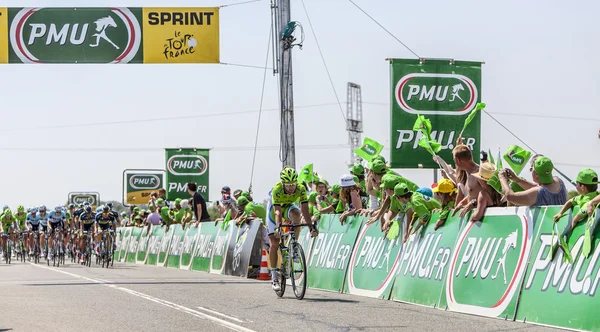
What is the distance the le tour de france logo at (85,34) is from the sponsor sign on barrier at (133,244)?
12.0 m

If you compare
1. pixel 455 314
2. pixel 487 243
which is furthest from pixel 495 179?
pixel 455 314

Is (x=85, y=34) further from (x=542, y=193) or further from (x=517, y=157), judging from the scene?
(x=542, y=193)

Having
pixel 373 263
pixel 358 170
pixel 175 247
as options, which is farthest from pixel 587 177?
pixel 175 247

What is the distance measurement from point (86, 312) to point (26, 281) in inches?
316

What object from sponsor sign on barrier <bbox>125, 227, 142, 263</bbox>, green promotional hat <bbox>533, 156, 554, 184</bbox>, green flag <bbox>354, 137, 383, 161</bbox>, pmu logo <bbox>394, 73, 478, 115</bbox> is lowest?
sponsor sign on barrier <bbox>125, 227, 142, 263</bbox>

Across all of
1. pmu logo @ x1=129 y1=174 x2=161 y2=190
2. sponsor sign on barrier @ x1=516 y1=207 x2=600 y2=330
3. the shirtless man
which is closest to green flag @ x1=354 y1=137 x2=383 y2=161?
the shirtless man

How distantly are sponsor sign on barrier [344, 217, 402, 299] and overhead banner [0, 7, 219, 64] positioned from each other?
8.80 meters

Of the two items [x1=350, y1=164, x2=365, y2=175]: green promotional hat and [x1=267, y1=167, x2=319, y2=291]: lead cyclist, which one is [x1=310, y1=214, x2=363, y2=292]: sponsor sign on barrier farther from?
[x1=267, y1=167, x2=319, y2=291]: lead cyclist

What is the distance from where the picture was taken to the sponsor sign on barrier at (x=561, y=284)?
9328mm

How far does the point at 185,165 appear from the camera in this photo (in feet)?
139

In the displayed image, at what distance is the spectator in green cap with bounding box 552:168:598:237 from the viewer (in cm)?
982

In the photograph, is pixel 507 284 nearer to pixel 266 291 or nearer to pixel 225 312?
pixel 225 312

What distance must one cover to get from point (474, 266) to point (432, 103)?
9.49 m

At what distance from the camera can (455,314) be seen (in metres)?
11.4
